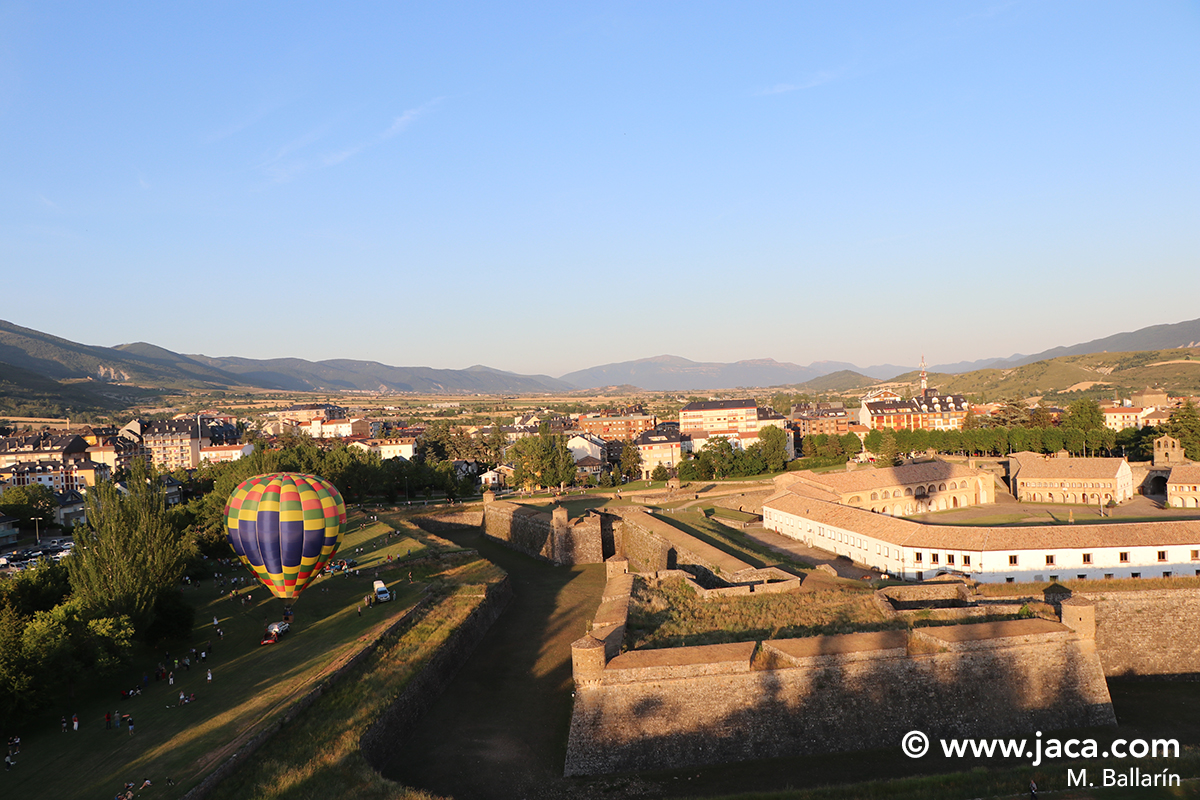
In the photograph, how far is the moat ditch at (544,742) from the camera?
21.5 m

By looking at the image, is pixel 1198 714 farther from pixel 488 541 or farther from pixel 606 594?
pixel 488 541

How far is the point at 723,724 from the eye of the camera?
2277 cm

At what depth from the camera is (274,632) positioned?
3250 cm

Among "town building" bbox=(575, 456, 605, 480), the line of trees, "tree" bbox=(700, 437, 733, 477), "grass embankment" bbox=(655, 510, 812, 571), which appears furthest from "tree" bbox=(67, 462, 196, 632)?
the line of trees

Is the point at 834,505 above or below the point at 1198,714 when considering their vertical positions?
above

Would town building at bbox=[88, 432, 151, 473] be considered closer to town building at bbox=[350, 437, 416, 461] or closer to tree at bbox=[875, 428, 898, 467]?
town building at bbox=[350, 437, 416, 461]

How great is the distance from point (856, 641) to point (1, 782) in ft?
83.6

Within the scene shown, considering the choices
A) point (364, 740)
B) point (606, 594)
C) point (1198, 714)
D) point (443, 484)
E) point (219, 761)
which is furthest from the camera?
point (443, 484)

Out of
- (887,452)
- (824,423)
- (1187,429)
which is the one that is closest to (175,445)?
(824,423)

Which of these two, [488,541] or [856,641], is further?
[488,541]

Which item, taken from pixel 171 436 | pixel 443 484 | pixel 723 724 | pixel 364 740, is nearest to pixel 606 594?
pixel 723 724

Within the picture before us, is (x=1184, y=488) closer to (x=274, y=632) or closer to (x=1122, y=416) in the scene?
(x=274, y=632)

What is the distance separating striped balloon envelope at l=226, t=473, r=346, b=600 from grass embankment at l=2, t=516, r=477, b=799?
2425 mm

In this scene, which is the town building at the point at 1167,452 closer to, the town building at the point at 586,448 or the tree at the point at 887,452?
the tree at the point at 887,452
